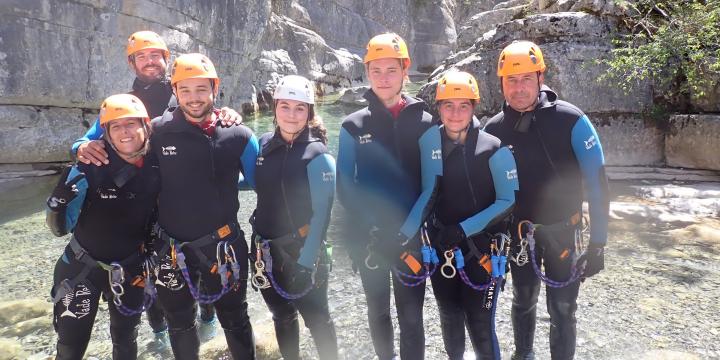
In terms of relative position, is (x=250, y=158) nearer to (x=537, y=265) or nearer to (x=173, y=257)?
(x=173, y=257)

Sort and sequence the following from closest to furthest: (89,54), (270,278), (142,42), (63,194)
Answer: (63,194)
(270,278)
(142,42)
(89,54)

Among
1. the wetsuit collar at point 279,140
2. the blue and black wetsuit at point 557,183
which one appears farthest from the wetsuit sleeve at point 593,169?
the wetsuit collar at point 279,140

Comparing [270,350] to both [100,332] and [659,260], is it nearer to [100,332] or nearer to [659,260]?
[100,332]

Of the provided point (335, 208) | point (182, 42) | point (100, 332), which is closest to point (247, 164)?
point (100, 332)

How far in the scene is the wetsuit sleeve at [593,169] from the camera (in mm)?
3961

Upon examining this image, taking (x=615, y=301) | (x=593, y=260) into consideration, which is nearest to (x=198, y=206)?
(x=593, y=260)

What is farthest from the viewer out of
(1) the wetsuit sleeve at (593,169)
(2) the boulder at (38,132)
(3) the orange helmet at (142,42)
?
(2) the boulder at (38,132)

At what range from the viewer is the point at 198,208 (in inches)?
158

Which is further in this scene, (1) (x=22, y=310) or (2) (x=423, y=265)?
(1) (x=22, y=310)

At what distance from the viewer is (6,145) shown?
517 inches

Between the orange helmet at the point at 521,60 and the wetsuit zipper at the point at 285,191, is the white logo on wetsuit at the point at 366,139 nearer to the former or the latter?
the wetsuit zipper at the point at 285,191

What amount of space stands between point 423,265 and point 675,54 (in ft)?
31.7

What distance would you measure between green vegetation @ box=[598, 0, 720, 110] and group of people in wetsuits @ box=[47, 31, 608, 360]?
763 centimetres

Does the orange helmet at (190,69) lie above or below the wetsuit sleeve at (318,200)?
above
